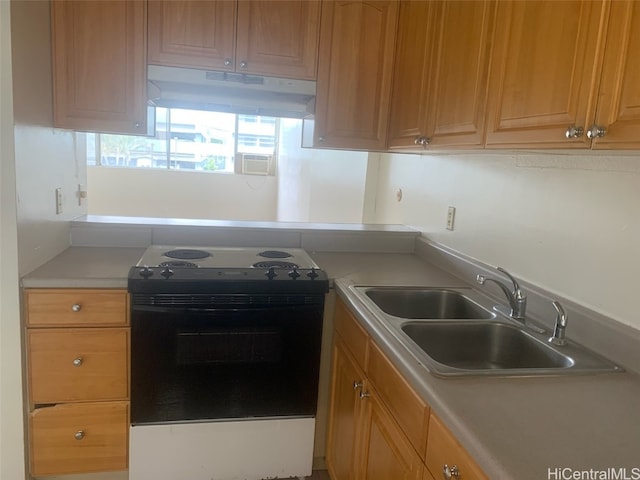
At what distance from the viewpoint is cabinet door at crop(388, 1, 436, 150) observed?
200cm

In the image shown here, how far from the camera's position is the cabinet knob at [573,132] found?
3.53 feet

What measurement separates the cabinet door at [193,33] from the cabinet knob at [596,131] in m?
1.56

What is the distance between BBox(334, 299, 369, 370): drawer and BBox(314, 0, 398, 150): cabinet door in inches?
33.6

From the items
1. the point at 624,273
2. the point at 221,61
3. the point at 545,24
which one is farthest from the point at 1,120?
the point at 624,273

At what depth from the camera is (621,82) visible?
3.26 ft

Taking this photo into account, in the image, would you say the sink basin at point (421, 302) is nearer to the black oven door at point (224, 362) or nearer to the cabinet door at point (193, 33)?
the black oven door at point (224, 362)

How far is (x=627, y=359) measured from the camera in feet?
4.30

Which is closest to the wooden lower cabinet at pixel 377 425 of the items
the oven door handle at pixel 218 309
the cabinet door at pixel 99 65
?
the oven door handle at pixel 218 309

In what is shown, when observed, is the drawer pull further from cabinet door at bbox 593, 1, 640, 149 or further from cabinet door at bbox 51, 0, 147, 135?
cabinet door at bbox 51, 0, 147, 135

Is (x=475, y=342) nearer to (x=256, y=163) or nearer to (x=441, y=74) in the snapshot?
(x=441, y=74)

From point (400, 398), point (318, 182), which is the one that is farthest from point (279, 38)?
point (318, 182)

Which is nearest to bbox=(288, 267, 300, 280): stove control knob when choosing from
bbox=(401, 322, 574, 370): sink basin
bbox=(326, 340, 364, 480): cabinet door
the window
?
bbox=(326, 340, 364, 480): cabinet door

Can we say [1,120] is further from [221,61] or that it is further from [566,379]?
[566,379]

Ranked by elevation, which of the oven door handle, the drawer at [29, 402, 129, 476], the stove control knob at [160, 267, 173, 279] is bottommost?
the drawer at [29, 402, 129, 476]
